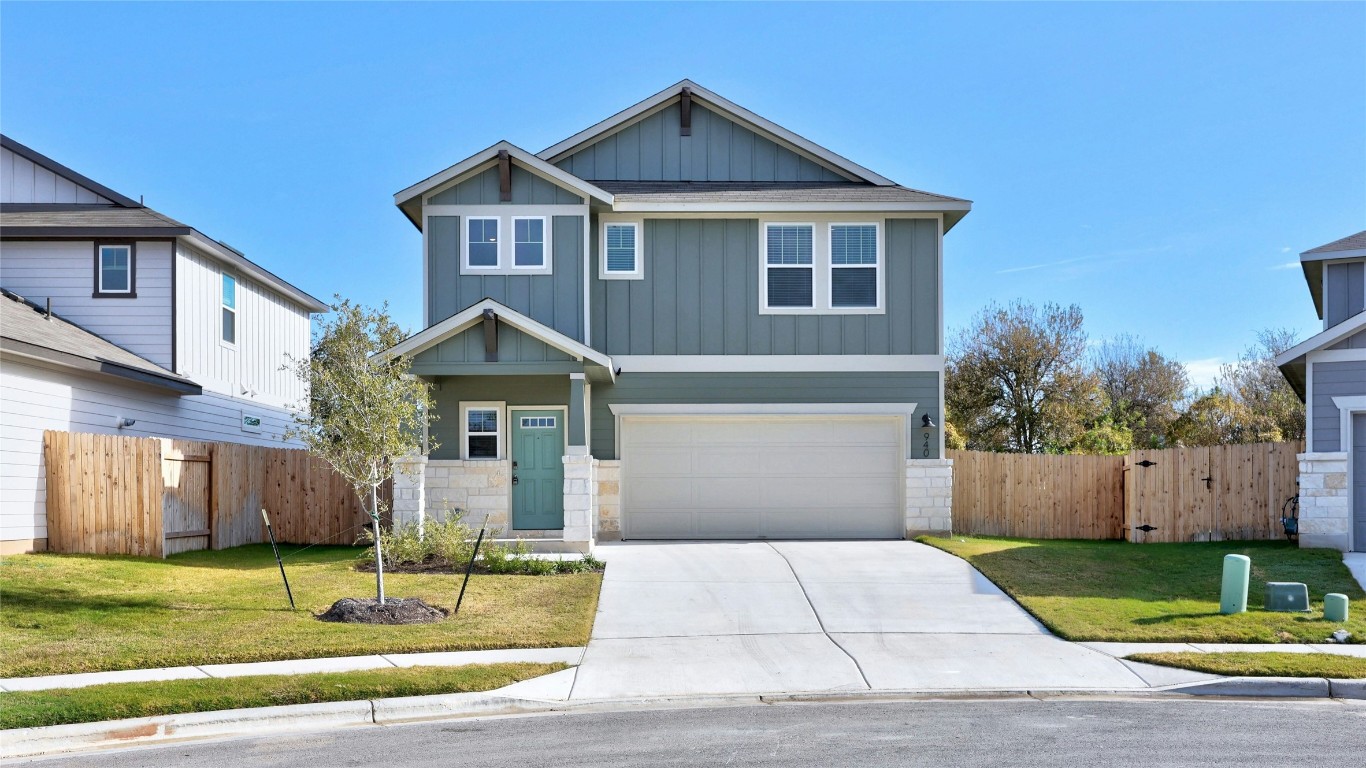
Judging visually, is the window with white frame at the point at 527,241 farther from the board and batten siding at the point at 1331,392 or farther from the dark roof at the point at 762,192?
the board and batten siding at the point at 1331,392

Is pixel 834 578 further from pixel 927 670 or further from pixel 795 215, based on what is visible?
pixel 795 215

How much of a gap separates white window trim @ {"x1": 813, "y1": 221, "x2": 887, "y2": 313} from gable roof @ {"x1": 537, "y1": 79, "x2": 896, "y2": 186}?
1336 millimetres

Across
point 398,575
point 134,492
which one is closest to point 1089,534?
point 398,575

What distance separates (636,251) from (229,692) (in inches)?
474

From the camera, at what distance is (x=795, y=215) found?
64.8 ft

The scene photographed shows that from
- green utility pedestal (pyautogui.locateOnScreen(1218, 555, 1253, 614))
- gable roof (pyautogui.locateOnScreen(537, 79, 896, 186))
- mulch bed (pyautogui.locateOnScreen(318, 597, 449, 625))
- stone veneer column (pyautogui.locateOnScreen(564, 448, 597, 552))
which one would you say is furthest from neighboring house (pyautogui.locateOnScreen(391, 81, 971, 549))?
green utility pedestal (pyautogui.locateOnScreen(1218, 555, 1253, 614))

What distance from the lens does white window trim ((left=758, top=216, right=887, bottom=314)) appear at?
1973cm

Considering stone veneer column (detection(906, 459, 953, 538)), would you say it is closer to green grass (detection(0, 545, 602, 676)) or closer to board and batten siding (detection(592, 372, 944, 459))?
board and batten siding (detection(592, 372, 944, 459))

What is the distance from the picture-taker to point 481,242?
19.4 meters

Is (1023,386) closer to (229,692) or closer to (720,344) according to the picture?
(720,344)

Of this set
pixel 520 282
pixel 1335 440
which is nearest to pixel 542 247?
pixel 520 282

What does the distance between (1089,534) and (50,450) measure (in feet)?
58.6

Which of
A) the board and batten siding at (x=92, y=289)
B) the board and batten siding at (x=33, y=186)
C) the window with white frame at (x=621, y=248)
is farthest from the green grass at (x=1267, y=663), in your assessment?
the board and batten siding at (x=33, y=186)

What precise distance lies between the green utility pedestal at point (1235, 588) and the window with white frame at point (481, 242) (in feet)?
39.5
